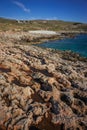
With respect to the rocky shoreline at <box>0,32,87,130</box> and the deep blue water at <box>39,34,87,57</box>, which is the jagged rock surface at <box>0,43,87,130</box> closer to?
the rocky shoreline at <box>0,32,87,130</box>

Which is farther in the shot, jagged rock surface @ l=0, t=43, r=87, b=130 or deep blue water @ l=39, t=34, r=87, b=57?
deep blue water @ l=39, t=34, r=87, b=57

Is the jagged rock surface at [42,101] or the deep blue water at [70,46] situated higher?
the jagged rock surface at [42,101]

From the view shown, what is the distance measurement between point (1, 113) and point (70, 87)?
10046mm

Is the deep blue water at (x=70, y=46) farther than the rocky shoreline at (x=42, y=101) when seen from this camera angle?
Yes

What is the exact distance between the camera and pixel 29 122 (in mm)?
15273

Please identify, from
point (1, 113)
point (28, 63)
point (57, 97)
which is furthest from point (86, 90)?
point (28, 63)

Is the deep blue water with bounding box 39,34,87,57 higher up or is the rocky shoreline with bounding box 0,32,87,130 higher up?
the rocky shoreline with bounding box 0,32,87,130

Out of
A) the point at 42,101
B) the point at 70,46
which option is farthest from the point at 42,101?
the point at 70,46

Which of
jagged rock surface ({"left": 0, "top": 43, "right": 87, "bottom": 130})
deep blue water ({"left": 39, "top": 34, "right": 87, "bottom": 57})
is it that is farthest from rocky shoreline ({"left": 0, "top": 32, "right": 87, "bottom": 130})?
deep blue water ({"left": 39, "top": 34, "right": 87, "bottom": 57})

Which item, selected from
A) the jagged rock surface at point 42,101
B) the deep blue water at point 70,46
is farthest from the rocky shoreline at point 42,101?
the deep blue water at point 70,46

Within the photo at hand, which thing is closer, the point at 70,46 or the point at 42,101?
the point at 42,101

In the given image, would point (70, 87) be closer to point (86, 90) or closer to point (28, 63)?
point (86, 90)

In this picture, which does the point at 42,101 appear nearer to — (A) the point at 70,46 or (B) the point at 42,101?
(B) the point at 42,101

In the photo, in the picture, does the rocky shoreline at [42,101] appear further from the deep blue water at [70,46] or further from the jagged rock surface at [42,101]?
the deep blue water at [70,46]
